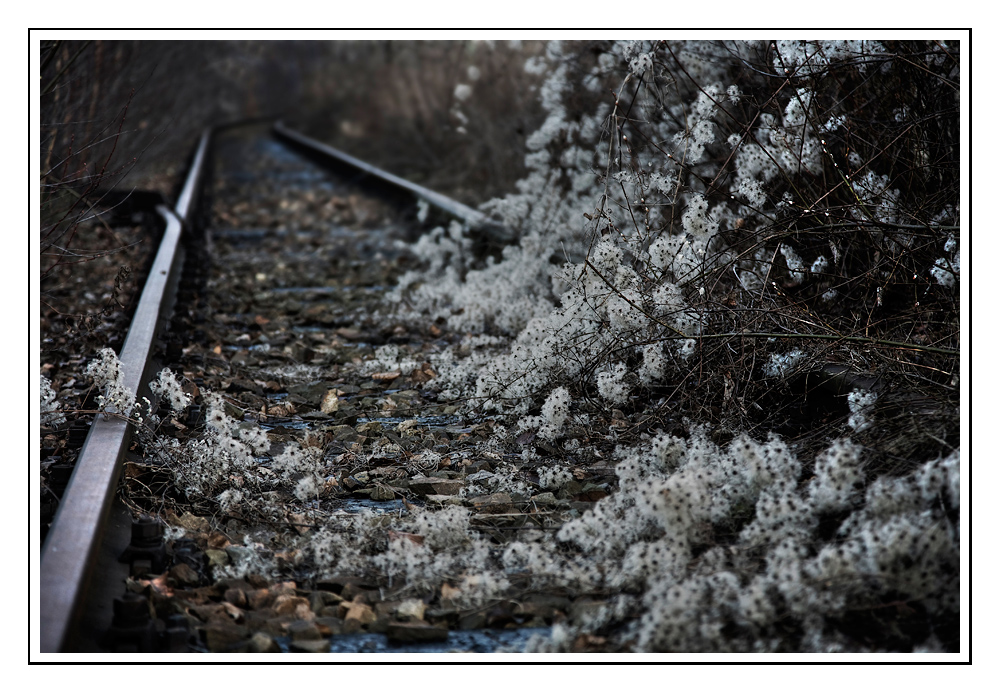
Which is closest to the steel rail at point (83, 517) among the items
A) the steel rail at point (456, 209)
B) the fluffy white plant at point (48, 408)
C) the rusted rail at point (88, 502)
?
the rusted rail at point (88, 502)

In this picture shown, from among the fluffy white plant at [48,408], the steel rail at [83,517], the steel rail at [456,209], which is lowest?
the steel rail at [83,517]

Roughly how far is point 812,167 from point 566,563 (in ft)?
7.23

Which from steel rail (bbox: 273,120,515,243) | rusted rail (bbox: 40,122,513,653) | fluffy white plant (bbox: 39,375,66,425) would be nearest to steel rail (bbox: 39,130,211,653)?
rusted rail (bbox: 40,122,513,653)

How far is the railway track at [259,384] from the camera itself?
7.09ft

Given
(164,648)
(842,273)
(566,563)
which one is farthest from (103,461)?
(842,273)

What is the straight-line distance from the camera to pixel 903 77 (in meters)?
3.56

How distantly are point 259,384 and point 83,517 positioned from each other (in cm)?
189

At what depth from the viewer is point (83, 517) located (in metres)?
2.30

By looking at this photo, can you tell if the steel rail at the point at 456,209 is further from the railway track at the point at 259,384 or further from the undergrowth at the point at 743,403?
the undergrowth at the point at 743,403

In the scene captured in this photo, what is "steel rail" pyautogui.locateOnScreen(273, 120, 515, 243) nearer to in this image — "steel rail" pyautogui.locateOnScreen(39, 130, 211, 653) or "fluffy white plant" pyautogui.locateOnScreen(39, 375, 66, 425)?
"steel rail" pyautogui.locateOnScreen(39, 130, 211, 653)

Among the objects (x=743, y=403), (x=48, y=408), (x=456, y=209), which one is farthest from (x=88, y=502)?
(x=456, y=209)

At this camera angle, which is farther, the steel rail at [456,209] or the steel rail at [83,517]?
the steel rail at [456,209]
